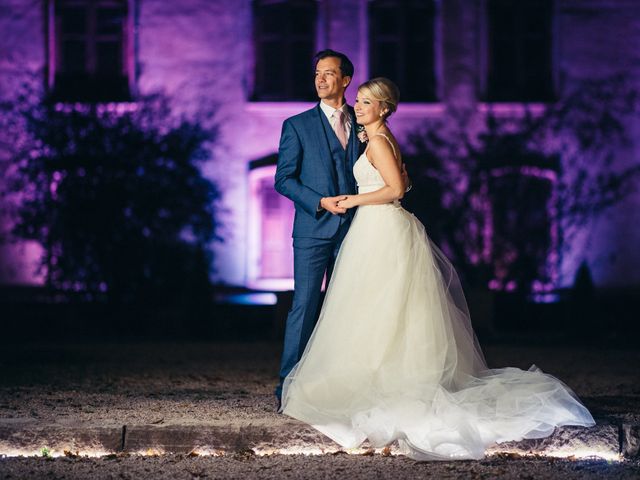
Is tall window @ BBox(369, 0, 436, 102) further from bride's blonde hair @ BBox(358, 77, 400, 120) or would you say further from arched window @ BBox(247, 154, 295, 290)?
bride's blonde hair @ BBox(358, 77, 400, 120)

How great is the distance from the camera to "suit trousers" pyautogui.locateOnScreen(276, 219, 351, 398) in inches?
236

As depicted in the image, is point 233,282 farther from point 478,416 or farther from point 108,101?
point 478,416

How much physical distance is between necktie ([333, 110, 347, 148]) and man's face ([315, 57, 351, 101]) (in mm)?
136

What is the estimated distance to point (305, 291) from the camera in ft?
19.7

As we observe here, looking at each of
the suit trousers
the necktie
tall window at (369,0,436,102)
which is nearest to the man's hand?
the suit trousers

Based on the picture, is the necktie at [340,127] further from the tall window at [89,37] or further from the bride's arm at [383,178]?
the tall window at [89,37]

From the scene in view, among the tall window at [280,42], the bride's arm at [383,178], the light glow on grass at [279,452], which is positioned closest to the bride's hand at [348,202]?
the bride's arm at [383,178]

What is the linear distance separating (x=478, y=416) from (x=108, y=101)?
13.9 m

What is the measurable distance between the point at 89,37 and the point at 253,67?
3.27 metres

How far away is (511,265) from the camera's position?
53.0 feet

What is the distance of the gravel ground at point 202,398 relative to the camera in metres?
4.89

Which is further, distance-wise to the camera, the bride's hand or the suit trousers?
the suit trousers

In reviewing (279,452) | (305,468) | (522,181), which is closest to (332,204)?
(279,452)

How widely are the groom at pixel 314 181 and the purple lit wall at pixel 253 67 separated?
12.4 meters
